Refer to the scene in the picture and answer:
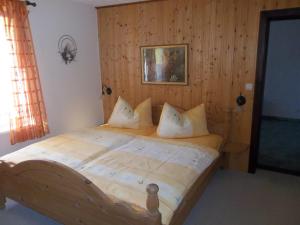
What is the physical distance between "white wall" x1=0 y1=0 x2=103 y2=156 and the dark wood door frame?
2.61 m

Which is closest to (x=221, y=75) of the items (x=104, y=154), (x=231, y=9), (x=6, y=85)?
(x=231, y=9)

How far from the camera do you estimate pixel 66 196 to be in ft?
6.11

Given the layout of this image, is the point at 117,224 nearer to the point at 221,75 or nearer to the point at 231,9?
the point at 221,75

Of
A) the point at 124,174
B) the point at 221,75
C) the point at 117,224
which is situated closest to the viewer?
the point at 117,224

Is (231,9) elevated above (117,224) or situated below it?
above

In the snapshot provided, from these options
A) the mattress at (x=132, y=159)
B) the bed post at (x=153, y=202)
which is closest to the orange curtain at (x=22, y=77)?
the mattress at (x=132, y=159)

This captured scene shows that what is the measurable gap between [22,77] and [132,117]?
4.99 feet

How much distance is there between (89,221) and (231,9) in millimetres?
2895

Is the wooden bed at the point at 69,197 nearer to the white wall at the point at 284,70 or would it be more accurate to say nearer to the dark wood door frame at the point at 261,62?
the dark wood door frame at the point at 261,62

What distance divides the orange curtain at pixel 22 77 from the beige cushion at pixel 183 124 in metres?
1.66

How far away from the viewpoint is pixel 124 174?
2.08m

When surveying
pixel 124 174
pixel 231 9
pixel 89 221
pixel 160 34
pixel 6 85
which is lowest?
pixel 89 221

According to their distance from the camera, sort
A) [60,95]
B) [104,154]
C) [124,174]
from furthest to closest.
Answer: [60,95]
[104,154]
[124,174]

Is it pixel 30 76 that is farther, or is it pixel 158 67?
pixel 158 67
